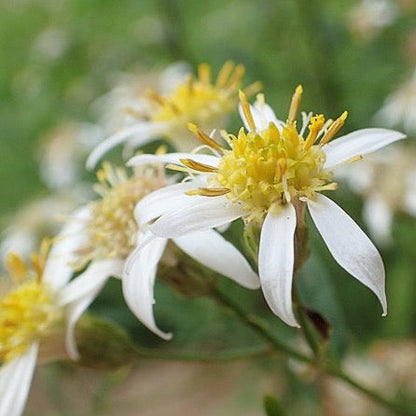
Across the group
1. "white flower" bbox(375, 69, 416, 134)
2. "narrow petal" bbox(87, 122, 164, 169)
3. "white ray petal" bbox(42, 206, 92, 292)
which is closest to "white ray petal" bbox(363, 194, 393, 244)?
"white flower" bbox(375, 69, 416, 134)

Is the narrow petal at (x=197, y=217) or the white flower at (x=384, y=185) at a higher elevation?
the narrow petal at (x=197, y=217)

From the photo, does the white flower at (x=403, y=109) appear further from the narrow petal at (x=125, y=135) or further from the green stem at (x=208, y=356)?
the green stem at (x=208, y=356)

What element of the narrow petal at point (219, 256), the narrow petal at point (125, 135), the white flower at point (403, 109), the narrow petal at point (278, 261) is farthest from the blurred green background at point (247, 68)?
the narrow petal at point (278, 261)

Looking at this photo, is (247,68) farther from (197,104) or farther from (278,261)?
(278,261)

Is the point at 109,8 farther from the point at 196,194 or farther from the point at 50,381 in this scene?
the point at 196,194

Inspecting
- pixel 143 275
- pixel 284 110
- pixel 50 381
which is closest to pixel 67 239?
pixel 143 275

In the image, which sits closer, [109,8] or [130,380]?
[109,8]

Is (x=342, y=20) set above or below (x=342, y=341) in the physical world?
below

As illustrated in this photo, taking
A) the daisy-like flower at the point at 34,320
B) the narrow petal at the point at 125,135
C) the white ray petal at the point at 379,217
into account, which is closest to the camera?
the daisy-like flower at the point at 34,320
